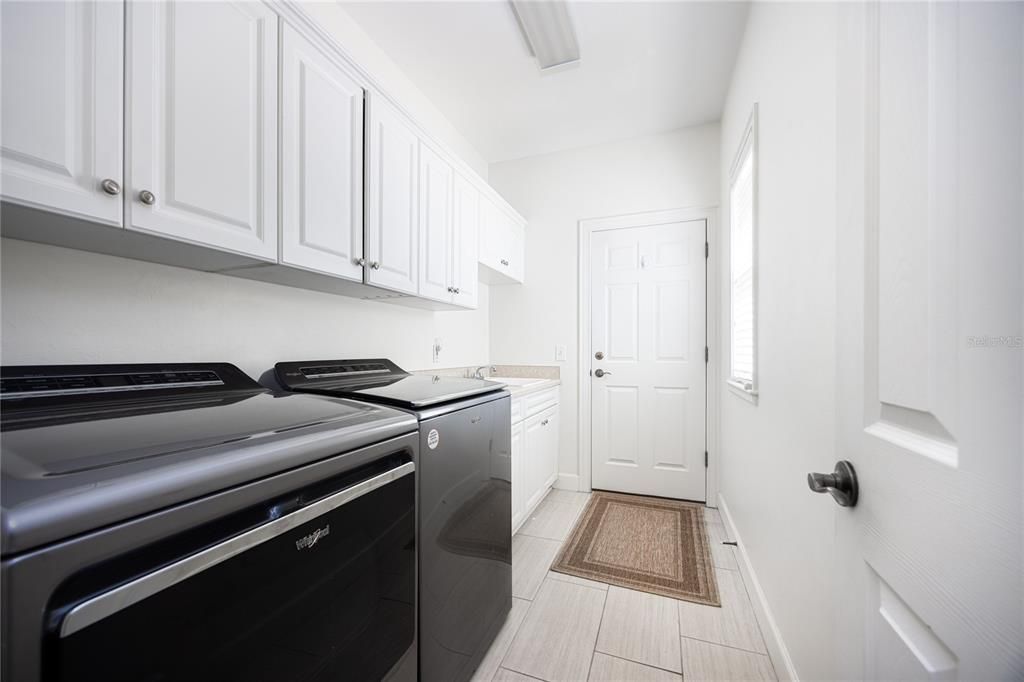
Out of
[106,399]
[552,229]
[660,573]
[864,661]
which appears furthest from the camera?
[552,229]

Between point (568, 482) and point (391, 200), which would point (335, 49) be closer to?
point (391, 200)

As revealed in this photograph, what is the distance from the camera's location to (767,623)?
147cm

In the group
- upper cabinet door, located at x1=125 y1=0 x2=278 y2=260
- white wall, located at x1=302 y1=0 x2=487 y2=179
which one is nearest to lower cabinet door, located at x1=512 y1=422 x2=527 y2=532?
upper cabinet door, located at x1=125 y1=0 x2=278 y2=260

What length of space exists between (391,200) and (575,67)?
143cm

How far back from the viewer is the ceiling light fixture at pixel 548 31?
1.79 meters

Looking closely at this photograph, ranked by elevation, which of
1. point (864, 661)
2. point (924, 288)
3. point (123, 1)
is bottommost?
point (864, 661)

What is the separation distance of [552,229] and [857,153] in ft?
8.89

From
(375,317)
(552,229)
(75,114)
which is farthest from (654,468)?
(75,114)

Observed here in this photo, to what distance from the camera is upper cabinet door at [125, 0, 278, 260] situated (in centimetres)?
86

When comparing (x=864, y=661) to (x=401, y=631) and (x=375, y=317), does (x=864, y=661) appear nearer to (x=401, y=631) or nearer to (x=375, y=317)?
(x=401, y=631)

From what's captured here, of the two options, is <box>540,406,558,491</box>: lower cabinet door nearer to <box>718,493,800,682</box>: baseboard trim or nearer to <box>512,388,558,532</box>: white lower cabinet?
<box>512,388,558,532</box>: white lower cabinet

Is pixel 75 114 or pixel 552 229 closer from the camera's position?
pixel 75 114

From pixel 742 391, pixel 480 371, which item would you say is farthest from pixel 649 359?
pixel 480 371

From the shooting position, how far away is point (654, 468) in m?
2.90
